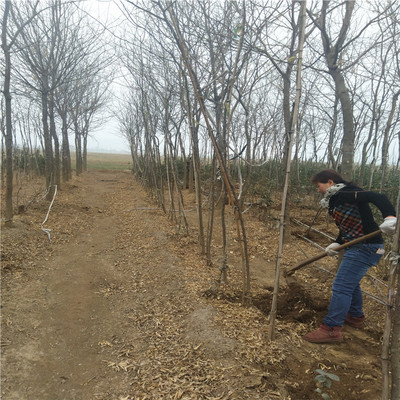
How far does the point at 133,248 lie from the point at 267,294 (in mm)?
2811

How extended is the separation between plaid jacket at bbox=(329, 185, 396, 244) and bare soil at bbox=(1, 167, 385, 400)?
108cm

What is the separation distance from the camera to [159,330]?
9.78ft

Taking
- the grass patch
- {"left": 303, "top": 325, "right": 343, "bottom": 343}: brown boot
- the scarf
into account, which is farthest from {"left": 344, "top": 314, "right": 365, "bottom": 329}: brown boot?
the grass patch

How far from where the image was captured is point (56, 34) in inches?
305

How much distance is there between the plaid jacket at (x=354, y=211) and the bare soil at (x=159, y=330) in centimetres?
108

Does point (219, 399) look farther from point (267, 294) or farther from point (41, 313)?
point (41, 313)

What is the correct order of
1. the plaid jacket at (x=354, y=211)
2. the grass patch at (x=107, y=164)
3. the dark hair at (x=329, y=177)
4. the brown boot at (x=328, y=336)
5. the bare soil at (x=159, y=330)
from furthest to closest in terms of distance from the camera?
the grass patch at (x=107, y=164), the dark hair at (x=329, y=177), the brown boot at (x=328, y=336), the plaid jacket at (x=354, y=211), the bare soil at (x=159, y=330)

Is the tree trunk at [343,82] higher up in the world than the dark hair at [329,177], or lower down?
higher up

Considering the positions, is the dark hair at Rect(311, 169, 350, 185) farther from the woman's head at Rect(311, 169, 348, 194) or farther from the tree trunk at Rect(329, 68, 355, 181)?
the tree trunk at Rect(329, 68, 355, 181)

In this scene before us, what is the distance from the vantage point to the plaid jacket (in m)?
2.63

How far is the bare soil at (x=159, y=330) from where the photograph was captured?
224cm

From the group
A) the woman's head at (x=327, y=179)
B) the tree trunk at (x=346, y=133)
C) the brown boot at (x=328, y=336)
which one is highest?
the tree trunk at (x=346, y=133)

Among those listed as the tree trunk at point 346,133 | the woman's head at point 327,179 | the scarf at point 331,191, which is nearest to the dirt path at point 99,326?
the scarf at point 331,191

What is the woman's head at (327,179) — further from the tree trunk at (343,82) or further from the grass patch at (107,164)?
the grass patch at (107,164)
